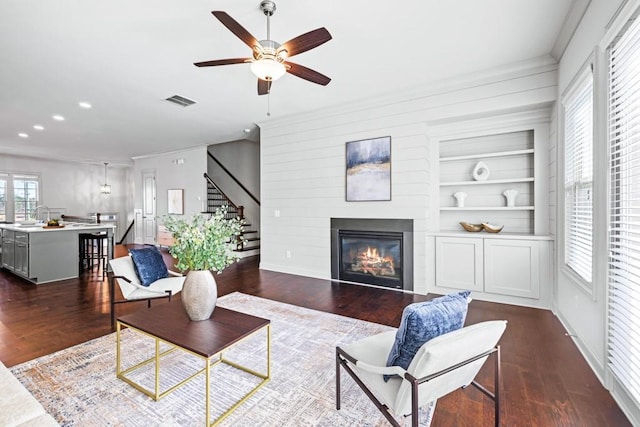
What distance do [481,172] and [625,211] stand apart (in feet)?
7.92

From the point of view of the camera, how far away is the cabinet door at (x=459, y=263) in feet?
13.0

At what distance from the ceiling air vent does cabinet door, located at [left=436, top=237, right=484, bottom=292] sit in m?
4.39

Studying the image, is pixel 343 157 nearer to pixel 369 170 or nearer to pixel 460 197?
pixel 369 170

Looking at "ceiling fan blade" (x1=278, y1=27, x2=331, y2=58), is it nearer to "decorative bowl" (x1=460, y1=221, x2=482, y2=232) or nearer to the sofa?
the sofa

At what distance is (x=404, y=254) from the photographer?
4.40 meters

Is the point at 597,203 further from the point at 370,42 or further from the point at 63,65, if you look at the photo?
the point at 63,65

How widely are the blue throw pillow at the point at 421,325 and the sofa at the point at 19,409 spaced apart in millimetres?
1457

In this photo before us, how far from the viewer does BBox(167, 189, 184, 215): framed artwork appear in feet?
27.8

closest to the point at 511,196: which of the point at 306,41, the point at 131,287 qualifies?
the point at 306,41

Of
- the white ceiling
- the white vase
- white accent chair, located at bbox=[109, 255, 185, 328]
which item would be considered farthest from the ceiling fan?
white accent chair, located at bbox=[109, 255, 185, 328]

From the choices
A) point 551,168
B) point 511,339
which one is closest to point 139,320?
point 511,339

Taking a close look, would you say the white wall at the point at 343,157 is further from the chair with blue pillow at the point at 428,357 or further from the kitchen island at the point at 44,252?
the kitchen island at the point at 44,252

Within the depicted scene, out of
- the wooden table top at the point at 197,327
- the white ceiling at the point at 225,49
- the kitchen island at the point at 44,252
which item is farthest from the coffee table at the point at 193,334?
the kitchen island at the point at 44,252

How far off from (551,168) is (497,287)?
5.34 feet
